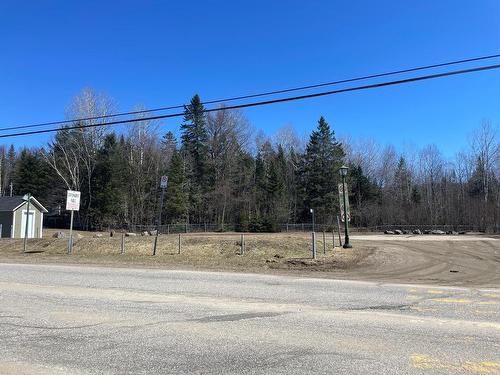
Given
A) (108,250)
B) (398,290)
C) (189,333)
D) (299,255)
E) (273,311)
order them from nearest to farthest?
1. (189,333)
2. (273,311)
3. (398,290)
4. (299,255)
5. (108,250)

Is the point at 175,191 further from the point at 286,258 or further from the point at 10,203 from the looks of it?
the point at 286,258

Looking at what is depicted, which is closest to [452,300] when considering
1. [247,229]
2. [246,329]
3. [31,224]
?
[246,329]

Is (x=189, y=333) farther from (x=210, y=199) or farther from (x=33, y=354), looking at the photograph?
(x=210, y=199)

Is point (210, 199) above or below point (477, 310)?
above

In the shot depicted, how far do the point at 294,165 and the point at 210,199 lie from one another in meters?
17.2

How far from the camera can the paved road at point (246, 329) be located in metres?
5.60

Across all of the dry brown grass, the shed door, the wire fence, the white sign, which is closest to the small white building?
the shed door

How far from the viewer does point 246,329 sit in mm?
7344

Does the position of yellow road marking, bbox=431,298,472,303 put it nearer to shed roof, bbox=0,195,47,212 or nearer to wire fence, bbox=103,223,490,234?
shed roof, bbox=0,195,47,212

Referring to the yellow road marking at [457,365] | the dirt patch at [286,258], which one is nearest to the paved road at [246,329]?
the yellow road marking at [457,365]

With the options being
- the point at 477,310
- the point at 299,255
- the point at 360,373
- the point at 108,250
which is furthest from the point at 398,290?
the point at 108,250

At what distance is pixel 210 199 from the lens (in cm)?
6844

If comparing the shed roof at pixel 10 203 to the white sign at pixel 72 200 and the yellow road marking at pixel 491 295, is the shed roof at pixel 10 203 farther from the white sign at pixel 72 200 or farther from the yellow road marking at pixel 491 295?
the yellow road marking at pixel 491 295

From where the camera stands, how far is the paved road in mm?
5602
